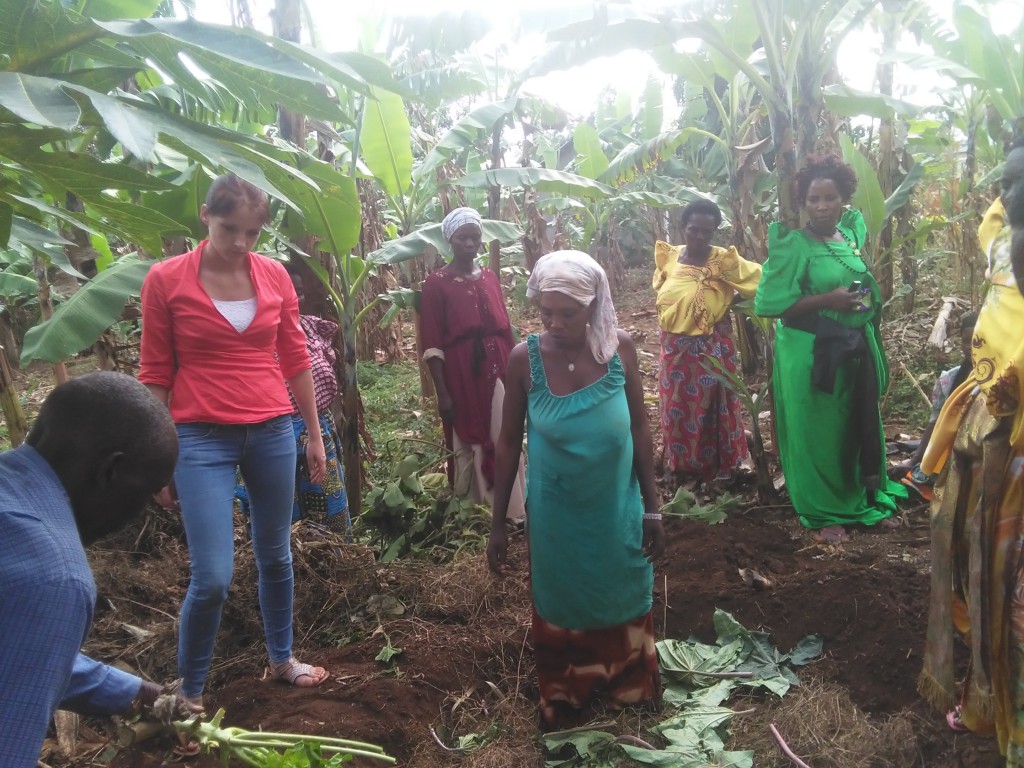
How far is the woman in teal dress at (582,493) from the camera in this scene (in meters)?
2.33

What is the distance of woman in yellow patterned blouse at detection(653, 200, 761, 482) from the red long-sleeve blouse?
9.00 ft

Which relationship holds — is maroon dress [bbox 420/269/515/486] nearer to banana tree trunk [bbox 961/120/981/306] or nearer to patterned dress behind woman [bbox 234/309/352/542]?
patterned dress behind woman [bbox 234/309/352/542]

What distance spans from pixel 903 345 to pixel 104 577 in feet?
19.3

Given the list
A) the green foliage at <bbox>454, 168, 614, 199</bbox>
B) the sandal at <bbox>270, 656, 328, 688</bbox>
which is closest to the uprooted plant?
the sandal at <bbox>270, 656, 328, 688</bbox>

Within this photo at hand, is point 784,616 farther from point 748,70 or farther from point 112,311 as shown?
point 112,311

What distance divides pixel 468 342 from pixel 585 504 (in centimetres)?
213

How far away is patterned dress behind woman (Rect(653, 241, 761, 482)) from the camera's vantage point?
14.8ft

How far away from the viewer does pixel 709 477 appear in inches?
188

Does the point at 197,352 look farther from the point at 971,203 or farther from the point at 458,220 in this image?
the point at 971,203

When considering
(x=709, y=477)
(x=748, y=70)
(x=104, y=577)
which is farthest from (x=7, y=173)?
(x=709, y=477)

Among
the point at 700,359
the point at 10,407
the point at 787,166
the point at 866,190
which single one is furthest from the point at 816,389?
the point at 10,407

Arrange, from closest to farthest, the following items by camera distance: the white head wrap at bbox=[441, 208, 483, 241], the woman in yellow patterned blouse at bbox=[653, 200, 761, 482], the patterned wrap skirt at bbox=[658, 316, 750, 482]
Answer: the white head wrap at bbox=[441, 208, 483, 241] < the woman in yellow patterned blouse at bbox=[653, 200, 761, 482] < the patterned wrap skirt at bbox=[658, 316, 750, 482]

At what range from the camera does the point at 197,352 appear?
2.49m

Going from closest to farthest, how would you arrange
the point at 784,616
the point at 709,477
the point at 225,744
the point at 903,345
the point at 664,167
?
the point at 225,744
the point at 784,616
the point at 709,477
the point at 903,345
the point at 664,167
